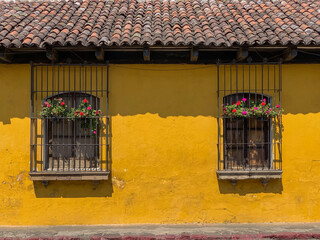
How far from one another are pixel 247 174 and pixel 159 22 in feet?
11.5

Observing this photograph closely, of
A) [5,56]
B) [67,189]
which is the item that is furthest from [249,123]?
[5,56]

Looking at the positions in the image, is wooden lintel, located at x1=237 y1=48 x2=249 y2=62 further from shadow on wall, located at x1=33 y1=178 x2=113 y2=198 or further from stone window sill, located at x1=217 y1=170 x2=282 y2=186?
shadow on wall, located at x1=33 y1=178 x2=113 y2=198

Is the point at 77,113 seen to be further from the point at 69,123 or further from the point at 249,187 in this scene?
the point at 249,187

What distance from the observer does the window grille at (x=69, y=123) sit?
6066 millimetres

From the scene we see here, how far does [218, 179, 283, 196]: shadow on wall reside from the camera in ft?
20.0

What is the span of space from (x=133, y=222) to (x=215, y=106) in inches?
110

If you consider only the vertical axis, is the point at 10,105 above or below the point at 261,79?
below

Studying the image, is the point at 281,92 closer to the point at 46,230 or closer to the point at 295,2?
the point at 295,2

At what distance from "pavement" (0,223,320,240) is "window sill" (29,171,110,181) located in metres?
0.93

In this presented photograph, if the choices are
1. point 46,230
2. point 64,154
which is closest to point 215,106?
point 64,154

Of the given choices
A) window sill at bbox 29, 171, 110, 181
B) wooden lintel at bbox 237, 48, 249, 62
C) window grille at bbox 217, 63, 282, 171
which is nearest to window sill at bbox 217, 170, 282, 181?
window grille at bbox 217, 63, 282, 171

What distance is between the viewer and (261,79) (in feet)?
20.4

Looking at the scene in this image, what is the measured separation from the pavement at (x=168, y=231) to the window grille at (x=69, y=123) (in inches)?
43.8

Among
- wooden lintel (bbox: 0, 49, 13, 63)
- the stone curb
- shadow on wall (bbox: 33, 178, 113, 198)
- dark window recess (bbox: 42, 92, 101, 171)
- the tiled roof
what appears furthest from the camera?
dark window recess (bbox: 42, 92, 101, 171)
